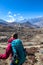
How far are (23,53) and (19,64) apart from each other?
0.32m

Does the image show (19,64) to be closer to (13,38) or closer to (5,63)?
(13,38)

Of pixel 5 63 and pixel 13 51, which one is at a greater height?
pixel 13 51

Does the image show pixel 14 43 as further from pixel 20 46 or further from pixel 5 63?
pixel 5 63

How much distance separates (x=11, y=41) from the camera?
5852mm

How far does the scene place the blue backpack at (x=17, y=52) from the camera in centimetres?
577

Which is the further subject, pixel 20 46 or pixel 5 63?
pixel 5 63

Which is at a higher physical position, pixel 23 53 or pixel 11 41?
pixel 11 41

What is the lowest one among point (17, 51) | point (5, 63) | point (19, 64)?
point (5, 63)

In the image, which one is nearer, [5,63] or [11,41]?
[11,41]

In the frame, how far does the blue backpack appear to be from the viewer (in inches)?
227

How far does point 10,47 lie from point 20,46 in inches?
11.0

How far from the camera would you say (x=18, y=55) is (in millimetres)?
5906

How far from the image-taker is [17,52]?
5.89 m

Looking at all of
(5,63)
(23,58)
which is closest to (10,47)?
(23,58)
